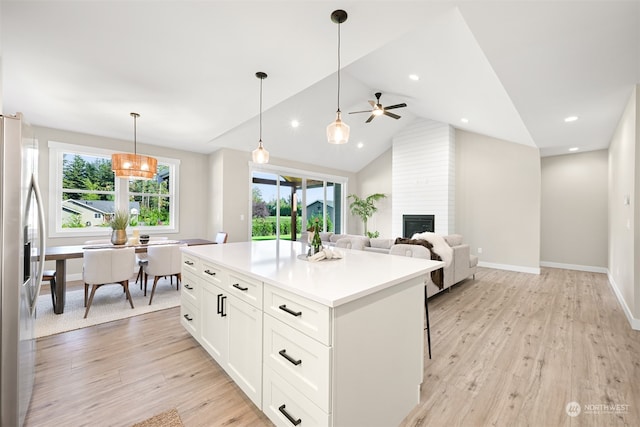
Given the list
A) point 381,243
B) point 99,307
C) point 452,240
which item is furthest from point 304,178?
point 99,307

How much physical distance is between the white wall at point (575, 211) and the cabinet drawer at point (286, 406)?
Answer: 7.47 meters

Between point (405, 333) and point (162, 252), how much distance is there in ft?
10.7

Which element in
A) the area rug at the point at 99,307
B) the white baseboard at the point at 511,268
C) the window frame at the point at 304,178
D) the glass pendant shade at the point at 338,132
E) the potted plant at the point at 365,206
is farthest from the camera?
the potted plant at the point at 365,206

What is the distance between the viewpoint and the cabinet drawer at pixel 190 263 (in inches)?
95.2

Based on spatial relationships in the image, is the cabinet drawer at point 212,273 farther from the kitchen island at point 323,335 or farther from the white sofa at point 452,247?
the white sofa at point 452,247

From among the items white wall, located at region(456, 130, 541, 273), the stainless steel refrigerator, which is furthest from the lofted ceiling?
the stainless steel refrigerator

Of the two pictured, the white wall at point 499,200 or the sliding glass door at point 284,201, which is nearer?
the white wall at point 499,200

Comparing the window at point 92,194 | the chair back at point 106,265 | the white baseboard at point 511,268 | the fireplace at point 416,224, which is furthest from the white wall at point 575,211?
the window at point 92,194

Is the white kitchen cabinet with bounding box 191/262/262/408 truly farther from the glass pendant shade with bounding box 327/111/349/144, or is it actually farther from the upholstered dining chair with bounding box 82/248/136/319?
the upholstered dining chair with bounding box 82/248/136/319

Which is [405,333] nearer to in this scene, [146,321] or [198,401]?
[198,401]

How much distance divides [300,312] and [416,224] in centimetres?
625

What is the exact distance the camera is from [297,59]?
2.77m

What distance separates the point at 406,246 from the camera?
3.62 meters

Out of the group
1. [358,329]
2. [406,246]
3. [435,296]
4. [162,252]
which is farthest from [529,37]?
[162,252]
